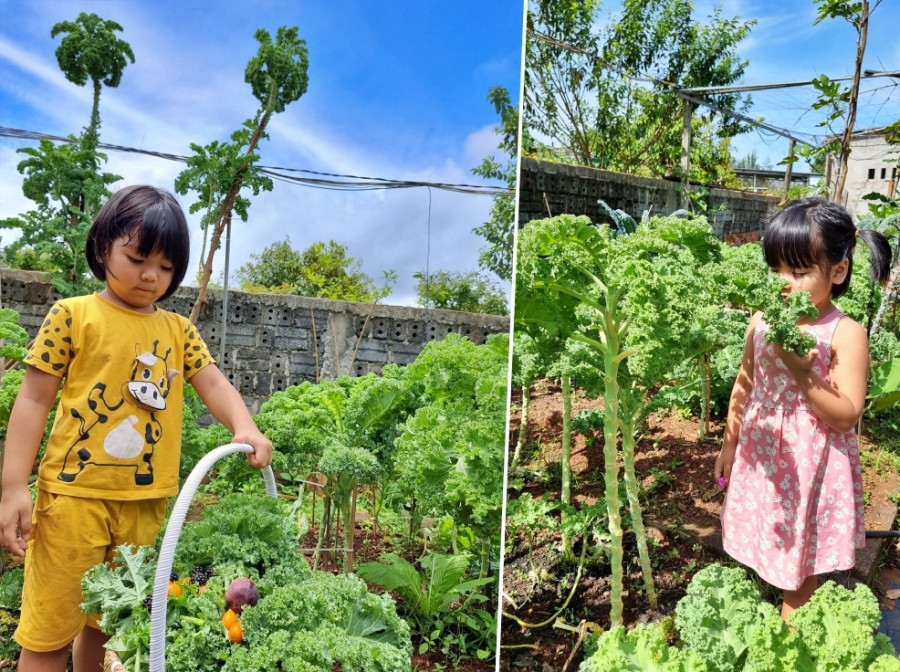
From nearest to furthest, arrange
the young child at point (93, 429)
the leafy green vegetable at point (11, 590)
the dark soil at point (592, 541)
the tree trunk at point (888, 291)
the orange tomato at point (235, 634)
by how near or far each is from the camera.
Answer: the orange tomato at point (235, 634) → the young child at point (93, 429) → the dark soil at point (592, 541) → the tree trunk at point (888, 291) → the leafy green vegetable at point (11, 590)

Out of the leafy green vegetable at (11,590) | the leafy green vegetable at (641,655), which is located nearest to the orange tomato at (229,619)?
the leafy green vegetable at (641,655)

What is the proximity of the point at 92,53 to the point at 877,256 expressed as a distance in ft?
9.50

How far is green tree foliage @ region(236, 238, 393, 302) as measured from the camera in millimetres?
8000

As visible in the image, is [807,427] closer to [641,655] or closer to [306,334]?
[641,655]

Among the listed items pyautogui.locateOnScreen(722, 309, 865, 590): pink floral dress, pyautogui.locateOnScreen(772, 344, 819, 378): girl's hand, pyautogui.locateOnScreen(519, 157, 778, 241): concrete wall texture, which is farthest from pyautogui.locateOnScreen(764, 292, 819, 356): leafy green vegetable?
pyautogui.locateOnScreen(519, 157, 778, 241): concrete wall texture

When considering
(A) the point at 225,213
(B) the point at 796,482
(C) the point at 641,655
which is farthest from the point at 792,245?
(A) the point at 225,213

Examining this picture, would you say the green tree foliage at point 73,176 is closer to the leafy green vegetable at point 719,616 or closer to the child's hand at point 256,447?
the child's hand at point 256,447

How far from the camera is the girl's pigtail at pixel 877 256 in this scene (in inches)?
72.9

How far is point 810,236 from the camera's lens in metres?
1.43

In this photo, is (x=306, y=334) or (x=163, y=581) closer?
(x=163, y=581)

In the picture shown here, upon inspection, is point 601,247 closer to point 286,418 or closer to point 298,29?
point 286,418

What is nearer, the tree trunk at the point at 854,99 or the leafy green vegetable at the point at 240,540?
the leafy green vegetable at the point at 240,540

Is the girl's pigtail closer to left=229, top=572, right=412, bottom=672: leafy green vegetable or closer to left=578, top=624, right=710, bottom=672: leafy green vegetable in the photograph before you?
left=578, top=624, right=710, bottom=672: leafy green vegetable

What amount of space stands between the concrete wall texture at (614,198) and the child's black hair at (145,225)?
1.07m
